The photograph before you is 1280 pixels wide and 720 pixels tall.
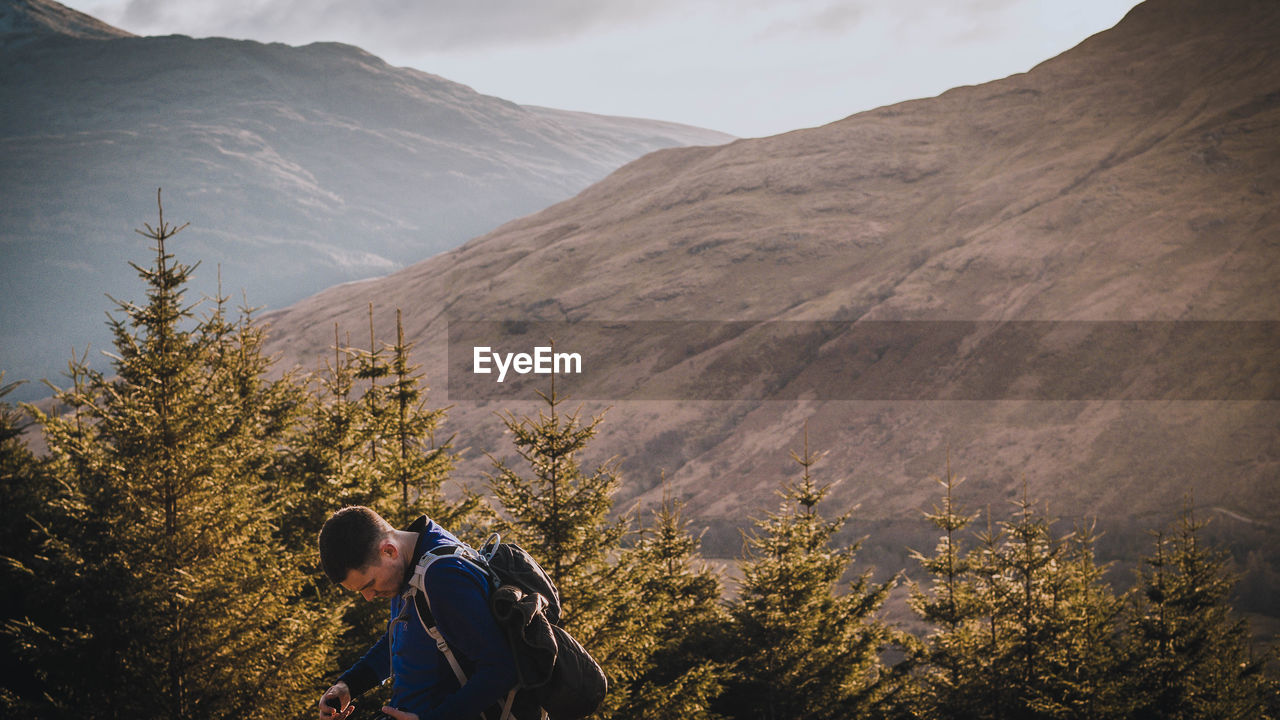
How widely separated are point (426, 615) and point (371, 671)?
884mm

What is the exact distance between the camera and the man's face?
11.2 feet

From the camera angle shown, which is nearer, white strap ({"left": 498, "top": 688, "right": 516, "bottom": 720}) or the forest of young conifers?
white strap ({"left": 498, "top": 688, "right": 516, "bottom": 720})

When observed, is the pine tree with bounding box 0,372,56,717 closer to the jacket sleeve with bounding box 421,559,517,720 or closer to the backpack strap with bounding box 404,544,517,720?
the backpack strap with bounding box 404,544,517,720

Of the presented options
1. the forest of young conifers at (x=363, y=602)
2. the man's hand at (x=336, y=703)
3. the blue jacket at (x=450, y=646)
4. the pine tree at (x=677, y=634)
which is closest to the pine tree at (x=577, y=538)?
the forest of young conifers at (x=363, y=602)

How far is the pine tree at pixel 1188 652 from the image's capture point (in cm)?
1752

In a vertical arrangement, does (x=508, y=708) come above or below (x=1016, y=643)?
above

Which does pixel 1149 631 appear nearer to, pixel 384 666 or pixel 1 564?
pixel 384 666

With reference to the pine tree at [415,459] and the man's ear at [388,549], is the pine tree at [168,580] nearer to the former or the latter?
the pine tree at [415,459]

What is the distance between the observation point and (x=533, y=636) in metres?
3.20

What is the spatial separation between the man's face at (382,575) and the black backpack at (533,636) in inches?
3.7

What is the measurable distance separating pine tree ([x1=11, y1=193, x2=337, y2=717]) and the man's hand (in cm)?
615

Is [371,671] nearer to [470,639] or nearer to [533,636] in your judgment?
[470,639]

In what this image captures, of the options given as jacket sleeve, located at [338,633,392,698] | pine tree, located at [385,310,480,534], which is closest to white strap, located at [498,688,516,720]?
jacket sleeve, located at [338,633,392,698]

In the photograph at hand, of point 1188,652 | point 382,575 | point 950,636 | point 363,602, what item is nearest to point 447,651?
point 382,575
